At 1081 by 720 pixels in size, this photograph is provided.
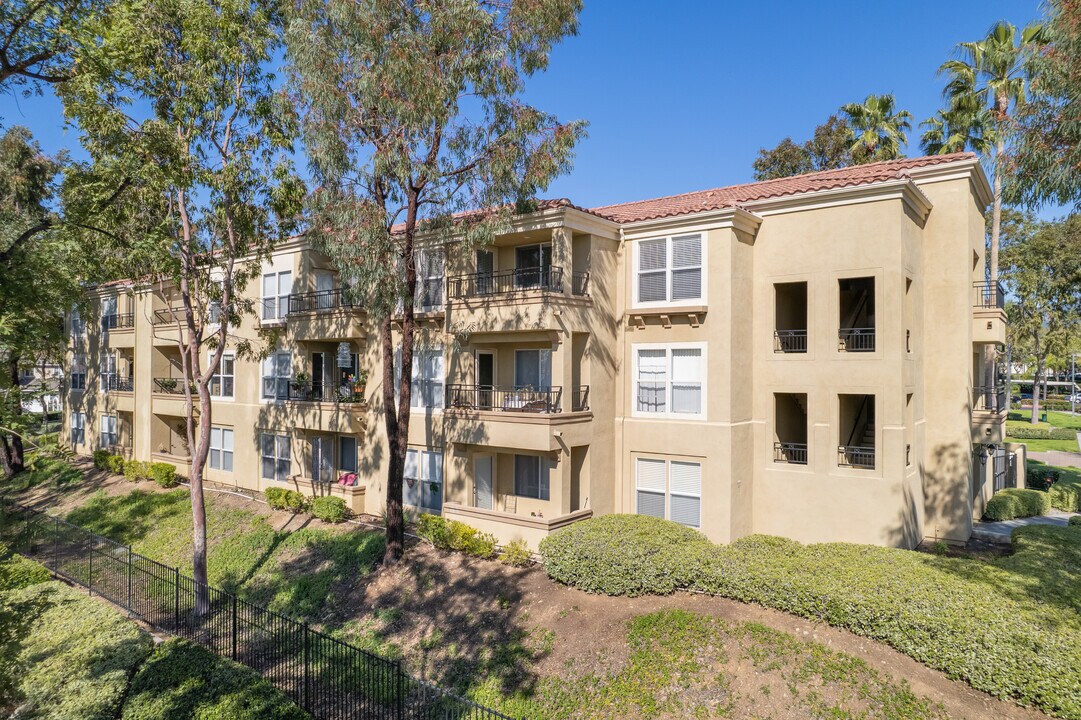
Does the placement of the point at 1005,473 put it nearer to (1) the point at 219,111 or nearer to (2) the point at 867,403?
(2) the point at 867,403

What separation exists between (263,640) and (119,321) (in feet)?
85.9

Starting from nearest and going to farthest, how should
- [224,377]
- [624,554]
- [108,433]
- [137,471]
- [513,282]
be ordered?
[624,554], [513,282], [224,377], [137,471], [108,433]

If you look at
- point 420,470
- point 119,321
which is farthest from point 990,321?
point 119,321

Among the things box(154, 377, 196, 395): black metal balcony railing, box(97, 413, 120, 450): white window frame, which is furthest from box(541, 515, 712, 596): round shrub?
box(97, 413, 120, 450): white window frame

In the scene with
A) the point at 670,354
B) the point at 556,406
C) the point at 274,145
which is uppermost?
the point at 274,145

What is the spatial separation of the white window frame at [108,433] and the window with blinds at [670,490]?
98.5ft

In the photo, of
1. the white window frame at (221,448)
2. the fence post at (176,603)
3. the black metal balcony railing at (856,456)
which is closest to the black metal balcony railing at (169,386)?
the white window frame at (221,448)

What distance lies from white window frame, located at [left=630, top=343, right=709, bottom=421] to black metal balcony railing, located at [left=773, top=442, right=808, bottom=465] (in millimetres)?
2524

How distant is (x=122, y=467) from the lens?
30.7 meters

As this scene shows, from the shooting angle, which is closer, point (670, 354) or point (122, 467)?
point (670, 354)

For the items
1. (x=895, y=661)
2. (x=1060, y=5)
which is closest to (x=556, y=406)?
(x=895, y=661)

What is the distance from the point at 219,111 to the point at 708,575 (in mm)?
17194

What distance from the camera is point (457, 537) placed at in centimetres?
1772

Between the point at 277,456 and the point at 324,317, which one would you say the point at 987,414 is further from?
the point at 277,456
